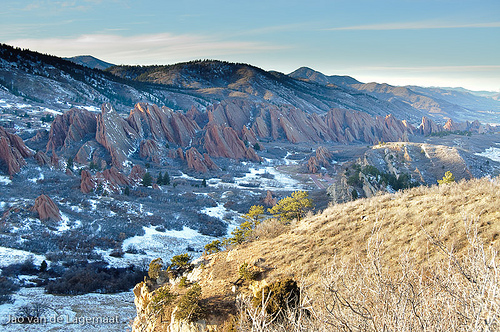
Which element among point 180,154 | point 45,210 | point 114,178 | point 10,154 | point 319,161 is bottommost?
point 45,210

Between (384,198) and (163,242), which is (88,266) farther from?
(384,198)

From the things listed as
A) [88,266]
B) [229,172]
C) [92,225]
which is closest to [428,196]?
[88,266]

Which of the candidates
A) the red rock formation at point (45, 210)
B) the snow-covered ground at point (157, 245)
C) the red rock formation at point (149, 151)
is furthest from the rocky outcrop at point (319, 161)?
the red rock formation at point (45, 210)

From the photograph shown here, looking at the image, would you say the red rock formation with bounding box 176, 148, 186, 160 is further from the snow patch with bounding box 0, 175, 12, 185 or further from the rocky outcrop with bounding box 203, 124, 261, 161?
the snow patch with bounding box 0, 175, 12, 185

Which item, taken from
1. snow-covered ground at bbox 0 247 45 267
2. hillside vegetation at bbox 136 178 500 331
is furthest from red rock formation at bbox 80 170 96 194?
hillside vegetation at bbox 136 178 500 331

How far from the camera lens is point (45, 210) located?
1356 inches

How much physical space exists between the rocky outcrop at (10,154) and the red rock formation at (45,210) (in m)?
14.6

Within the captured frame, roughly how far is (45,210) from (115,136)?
36390 mm

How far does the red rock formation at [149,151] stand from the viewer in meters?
69.3

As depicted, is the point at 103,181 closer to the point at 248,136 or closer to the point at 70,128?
the point at 70,128

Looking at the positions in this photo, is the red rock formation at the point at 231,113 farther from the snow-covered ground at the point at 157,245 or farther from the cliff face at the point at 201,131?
the snow-covered ground at the point at 157,245

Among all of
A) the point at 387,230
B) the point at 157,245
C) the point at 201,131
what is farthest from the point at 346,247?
the point at 201,131

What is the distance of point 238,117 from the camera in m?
109

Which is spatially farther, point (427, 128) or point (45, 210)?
point (427, 128)
